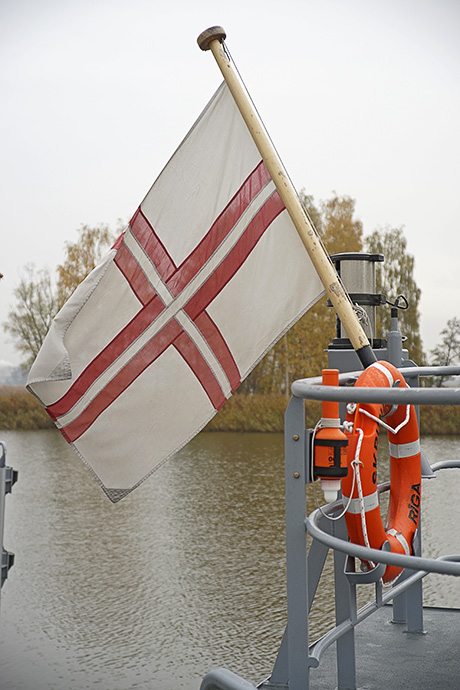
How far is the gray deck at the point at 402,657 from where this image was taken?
2.19m

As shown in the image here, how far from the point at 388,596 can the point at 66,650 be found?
2749 mm

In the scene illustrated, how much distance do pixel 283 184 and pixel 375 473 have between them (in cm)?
97

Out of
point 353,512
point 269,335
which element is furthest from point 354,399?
point 269,335

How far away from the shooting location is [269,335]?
97.6 inches

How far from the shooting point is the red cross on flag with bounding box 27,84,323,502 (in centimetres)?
249

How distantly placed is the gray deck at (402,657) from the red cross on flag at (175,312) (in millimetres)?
827

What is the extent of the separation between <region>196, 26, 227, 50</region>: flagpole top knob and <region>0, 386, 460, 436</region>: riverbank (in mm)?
11236

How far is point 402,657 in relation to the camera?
238 centimetres

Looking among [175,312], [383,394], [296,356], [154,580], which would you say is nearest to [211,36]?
[175,312]

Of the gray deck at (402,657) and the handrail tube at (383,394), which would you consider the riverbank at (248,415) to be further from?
the handrail tube at (383,394)

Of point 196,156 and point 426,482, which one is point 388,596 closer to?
point 196,156

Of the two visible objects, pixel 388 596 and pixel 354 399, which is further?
pixel 388 596

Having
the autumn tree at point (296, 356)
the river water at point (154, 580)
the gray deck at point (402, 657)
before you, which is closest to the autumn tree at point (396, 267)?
the autumn tree at point (296, 356)

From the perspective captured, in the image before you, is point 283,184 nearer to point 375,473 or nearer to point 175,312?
point 175,312
